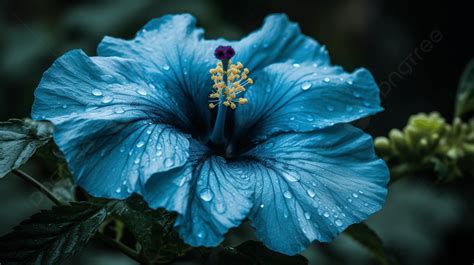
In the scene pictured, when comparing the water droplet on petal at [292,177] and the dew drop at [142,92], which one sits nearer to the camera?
the water droplet on petal at [292,177]

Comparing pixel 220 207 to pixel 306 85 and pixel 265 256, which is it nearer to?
pixel 265 256

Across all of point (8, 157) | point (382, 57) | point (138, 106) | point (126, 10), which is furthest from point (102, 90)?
point (382, 57)

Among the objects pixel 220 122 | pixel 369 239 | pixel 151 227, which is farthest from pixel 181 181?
pixel 369 239

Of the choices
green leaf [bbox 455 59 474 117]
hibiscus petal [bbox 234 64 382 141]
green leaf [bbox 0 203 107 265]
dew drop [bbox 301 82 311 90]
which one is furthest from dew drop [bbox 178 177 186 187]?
green leaf [bbox 455 59 474 117]

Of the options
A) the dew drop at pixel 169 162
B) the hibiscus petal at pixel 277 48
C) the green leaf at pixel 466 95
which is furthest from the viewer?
the green leaf at pixel 466 95

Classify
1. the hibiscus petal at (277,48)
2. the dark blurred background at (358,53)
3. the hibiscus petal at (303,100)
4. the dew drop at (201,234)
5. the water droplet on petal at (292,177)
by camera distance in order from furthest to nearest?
the dark blurred background at (358,53)
the hibiscus petal at (277,48)
the hibiscus petal at (303,100)
the water droplet on petal at (292,177)
the dew drop at (201,234)

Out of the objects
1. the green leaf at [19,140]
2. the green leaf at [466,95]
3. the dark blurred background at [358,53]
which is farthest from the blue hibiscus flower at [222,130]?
the dark blurred background at [358,53]

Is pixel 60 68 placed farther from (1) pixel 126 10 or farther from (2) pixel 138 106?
(1) pixel 126 10

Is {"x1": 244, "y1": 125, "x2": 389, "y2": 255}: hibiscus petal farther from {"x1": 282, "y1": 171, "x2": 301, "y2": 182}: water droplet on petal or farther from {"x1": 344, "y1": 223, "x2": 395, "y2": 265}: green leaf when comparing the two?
{"x1": 344, "y1": 223, "x2": 395, "y2": 265}: green leaf

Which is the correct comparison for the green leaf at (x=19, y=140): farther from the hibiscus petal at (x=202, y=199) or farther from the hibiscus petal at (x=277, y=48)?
the hibiscus petal at (x=277, y=48)
